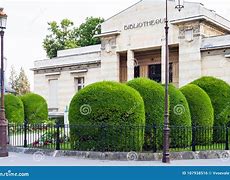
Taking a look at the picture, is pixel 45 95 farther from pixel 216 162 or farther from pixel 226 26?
pixel 216 162

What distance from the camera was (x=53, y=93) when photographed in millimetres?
42906

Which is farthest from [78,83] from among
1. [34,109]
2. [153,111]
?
[153,111]

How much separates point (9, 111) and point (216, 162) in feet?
55.1

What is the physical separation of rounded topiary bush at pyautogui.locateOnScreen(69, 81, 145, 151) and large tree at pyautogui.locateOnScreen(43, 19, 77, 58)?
129ft

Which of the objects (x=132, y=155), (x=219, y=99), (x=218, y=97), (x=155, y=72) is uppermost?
(x=155, y=72)

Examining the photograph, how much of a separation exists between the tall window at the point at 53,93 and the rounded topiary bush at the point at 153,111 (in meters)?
27.0

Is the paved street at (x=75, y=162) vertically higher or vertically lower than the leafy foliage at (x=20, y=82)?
lower

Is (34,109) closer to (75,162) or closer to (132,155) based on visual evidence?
(75,162)

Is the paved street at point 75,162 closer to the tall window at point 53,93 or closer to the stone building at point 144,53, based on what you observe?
the stone building at point 144,53

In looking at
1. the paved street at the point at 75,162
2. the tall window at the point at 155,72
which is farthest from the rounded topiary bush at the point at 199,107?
the tall window at the point at 155,72

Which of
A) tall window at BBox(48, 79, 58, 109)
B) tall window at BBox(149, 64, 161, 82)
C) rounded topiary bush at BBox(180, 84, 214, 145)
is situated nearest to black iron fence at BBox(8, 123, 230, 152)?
rounded topiary bush at BBox(180, 84, 214, 145)

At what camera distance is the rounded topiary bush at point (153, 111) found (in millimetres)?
15617

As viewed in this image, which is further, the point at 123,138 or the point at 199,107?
the point at 199,107

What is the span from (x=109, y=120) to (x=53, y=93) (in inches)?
1133
